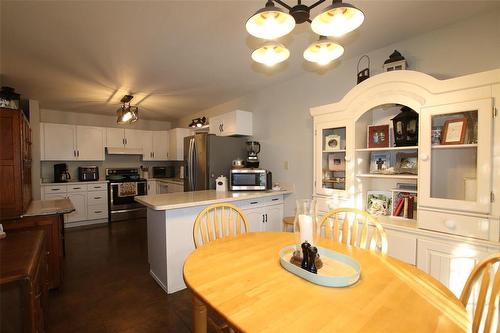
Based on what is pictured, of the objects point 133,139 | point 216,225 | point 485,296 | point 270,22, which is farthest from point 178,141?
point 485,296

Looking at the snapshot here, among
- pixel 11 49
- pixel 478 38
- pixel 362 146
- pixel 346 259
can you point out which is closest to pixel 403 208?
pixel 362 146

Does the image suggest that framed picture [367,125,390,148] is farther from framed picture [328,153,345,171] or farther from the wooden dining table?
the wooden dining table

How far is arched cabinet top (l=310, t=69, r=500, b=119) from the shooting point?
1604mm

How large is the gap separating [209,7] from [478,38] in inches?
81.4

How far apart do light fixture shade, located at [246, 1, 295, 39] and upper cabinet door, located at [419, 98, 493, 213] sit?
139 cm

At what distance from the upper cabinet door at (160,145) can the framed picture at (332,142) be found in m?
4.53

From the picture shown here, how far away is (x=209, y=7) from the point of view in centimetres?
171

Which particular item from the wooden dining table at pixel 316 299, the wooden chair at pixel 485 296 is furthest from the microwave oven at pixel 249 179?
the wooden chair at pixel 485 296

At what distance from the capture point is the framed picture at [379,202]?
2.27m

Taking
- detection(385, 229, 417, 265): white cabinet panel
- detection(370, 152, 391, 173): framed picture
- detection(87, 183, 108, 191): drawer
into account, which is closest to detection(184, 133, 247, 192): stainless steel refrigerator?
detection(370, 152, 391, 173): framed picture

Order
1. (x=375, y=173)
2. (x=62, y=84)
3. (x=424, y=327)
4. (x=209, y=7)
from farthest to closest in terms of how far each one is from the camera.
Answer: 1. (x=62, y=84)
2. (x=375, y=173)
3. (x=209, y=7)
4. (x=424, y=327)

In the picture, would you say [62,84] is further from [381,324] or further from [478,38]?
[478,38]

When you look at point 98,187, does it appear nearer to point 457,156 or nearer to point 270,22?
point 270,22

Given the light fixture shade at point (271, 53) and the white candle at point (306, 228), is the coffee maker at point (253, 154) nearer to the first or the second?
the light fixture shade at point (271, 53)
